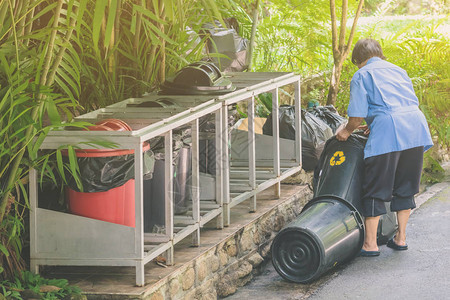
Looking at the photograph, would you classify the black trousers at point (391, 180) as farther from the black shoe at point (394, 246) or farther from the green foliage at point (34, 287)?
the green foliage at point (34, 287)

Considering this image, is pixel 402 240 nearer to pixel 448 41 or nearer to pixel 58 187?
pixel 58 187

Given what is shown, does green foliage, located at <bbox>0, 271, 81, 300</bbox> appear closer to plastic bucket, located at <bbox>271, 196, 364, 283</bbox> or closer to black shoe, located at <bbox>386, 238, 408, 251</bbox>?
plastic bucket, located at <bbox>271, 196, 364, 283</bbox>

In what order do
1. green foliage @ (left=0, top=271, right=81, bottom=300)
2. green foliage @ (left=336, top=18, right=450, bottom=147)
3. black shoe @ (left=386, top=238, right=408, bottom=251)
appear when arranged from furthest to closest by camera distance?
green foliage @ (left=336, top=18, right=450, bottom=147)
black shoe @ (left=386, top=238, right=408, bottom=251)
green foliage @ (left=0, top=271, right=81, bottom=300)

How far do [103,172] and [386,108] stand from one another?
258 centimetres

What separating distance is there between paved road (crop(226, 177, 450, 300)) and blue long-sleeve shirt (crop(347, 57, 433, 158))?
878 millimetres

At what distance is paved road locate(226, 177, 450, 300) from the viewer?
5355 millimetres

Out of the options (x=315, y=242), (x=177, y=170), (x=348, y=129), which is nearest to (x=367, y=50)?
(x=348, y=129)

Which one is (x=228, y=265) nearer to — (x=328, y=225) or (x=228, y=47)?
(x=328, y=225)

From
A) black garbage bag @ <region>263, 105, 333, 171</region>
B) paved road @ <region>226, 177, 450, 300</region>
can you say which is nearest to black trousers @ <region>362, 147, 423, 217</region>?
paved road @ <region>226, 177, 450, 300</region>

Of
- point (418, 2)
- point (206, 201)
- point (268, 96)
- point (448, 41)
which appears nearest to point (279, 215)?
point (206, 201)

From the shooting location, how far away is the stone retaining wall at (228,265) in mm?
4789

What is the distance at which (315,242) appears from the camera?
217 inches

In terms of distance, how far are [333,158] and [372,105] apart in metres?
0.52

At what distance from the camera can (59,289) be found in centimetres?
432
